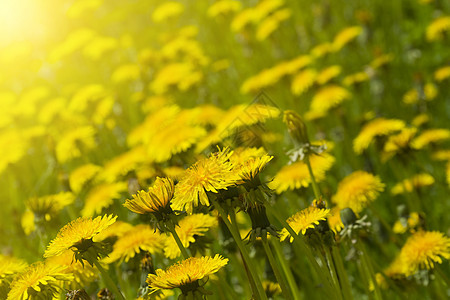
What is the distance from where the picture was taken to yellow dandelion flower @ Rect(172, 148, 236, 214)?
1.06 m

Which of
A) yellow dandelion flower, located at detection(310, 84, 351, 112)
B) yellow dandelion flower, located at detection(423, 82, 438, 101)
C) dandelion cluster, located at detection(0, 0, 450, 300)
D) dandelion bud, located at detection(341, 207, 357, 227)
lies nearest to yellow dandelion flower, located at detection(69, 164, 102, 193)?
dandelion cluster, located at detection(0, 0, 450, 300)

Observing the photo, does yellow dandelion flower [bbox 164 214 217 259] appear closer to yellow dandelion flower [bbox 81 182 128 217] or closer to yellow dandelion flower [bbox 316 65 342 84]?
yellow dandelion flower [bbox 81 182 128 217]

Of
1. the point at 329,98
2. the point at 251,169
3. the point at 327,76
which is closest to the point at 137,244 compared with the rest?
the point at 251,169

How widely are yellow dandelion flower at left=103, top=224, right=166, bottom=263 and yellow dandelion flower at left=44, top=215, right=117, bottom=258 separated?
39 centimetres

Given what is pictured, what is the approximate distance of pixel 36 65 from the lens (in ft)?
18.1

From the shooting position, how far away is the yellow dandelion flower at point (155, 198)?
3.64 ft

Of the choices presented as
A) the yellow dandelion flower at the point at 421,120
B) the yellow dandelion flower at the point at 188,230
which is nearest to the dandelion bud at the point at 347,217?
the yellow dandelion flower at the point at 188,230

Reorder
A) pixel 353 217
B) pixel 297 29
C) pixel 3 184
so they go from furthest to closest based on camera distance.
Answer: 1. pixel 297 29
2. pixel 3 184
3. pixel 353 217

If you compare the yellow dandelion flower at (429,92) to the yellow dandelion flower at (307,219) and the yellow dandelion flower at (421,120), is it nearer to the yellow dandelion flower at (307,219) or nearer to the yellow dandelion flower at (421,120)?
the yellow dandelion flower at (421,120)

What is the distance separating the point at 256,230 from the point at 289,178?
682 millimetres

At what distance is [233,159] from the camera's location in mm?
1225

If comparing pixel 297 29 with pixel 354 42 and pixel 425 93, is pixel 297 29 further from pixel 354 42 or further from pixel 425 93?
pixel 425 93

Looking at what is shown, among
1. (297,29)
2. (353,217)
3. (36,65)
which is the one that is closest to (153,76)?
(297,29)

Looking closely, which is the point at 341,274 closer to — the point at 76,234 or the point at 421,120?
the point at 76,234
